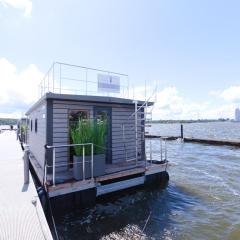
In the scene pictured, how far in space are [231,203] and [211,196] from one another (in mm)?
881

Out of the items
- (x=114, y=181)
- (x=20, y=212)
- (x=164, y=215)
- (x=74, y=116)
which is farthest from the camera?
(x=74, y=116)

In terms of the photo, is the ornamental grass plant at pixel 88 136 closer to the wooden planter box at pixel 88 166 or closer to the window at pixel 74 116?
the wooden planter box at pixel 88 166

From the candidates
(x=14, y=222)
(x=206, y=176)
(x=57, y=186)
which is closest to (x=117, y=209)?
(x=57, y=186)

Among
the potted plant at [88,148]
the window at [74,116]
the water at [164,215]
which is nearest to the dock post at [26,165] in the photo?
the potted plant at [88,148]

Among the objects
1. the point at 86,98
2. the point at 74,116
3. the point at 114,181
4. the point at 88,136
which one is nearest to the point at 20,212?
the point at 88,136

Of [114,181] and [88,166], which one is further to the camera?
[114,181]

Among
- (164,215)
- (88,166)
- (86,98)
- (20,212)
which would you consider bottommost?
(164,215)

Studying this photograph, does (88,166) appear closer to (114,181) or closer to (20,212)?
(114,181)

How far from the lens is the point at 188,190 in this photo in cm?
1045

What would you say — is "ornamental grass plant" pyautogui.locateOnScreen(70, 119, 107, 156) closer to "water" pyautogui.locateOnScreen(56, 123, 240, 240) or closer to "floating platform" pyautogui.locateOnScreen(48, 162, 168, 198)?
"floating platform" pyautogui.locateOnScreen(48, 162, 168, 198)

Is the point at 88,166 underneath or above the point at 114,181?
above

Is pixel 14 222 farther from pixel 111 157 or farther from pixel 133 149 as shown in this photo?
pixel 133 149

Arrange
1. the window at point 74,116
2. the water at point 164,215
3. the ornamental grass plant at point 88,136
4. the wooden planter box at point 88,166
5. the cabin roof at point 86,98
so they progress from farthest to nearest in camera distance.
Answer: the window at point 74,116 → the cabin roof at point 86,98 → the ornamental grass plant at point 88,136 → the wooden planter box at point 88,166 → the water at point 164,215

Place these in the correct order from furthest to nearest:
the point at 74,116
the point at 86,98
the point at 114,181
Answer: the point at 74,116 < the point at 86,98 < the point at 114,181
